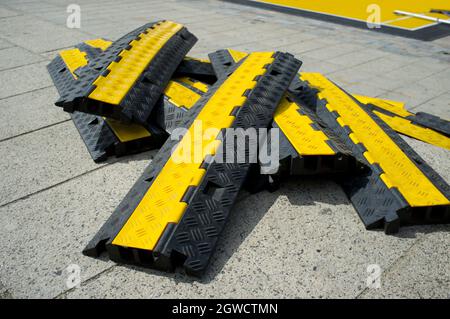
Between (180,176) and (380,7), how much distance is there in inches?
617

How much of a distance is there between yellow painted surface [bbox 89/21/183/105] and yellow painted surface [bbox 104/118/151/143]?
540mm

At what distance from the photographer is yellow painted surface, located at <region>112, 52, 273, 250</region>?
383cm

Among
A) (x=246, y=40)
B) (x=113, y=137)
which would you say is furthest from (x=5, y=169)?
(x=246, y=40)

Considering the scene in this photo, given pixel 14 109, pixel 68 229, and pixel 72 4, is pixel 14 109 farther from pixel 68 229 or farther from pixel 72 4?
pixel 72 4

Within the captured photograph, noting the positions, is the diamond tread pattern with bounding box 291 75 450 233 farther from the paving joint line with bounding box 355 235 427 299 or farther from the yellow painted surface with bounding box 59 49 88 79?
A: the yellow painted surface with bounding box 59 49 88 79

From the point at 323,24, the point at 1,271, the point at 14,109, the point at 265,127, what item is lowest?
the point at 1,271

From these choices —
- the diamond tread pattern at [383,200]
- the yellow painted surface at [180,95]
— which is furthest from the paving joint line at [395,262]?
the yellow painted surface at [180,95]

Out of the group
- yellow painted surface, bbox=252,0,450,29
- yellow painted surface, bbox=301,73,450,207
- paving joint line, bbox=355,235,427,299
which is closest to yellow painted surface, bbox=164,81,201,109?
yellow painted surface, bbox=301,73,450,207

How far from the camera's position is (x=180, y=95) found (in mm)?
6254

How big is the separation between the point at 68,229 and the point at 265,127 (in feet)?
9.05

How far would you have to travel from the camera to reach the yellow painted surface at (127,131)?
5759 mm

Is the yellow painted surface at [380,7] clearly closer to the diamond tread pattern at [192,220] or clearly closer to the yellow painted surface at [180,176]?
the yellow painted surface at [180,176]

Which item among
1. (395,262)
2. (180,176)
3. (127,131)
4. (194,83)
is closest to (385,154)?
(395,262)
